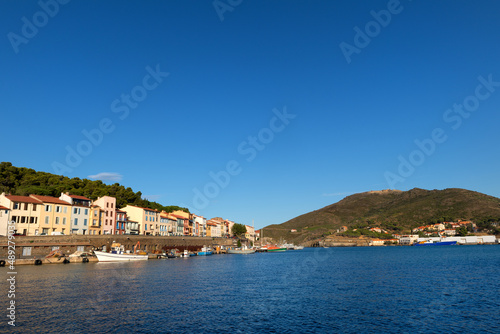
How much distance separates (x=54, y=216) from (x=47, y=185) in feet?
91.5

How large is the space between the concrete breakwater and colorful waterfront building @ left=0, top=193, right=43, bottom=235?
7.26 metres

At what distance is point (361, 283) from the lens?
48.1m

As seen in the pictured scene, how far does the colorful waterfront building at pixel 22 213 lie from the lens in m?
78.9

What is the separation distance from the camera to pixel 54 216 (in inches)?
3497

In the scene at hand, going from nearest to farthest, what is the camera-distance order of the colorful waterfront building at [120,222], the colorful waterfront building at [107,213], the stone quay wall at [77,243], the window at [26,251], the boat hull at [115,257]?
the stone quay wall at [77,243] → the window at [26,251] → the boat hull at [115,257] → the colorful waterfront building at [107,213] → the colorful waterfront building at [120,222]

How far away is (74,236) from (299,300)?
68.8 metres

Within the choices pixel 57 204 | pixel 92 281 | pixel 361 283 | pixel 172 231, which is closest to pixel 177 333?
pixel 92 281

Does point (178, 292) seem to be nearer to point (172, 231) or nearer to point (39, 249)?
point (39, 249)

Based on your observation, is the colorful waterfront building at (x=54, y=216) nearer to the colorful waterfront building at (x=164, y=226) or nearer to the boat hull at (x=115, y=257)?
the boat hull at (x=115, y=257)

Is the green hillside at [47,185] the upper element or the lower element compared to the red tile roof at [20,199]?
upper

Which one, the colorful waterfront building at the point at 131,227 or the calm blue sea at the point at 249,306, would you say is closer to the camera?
the calm blue sea at the point at 249,306

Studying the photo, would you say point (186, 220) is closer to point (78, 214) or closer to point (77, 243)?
point (78, 214)

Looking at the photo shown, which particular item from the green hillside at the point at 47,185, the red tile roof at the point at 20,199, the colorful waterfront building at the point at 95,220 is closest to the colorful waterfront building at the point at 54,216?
the red tile roof at the point at 20,199

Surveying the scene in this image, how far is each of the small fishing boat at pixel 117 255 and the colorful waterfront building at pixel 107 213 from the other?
15.3 m
